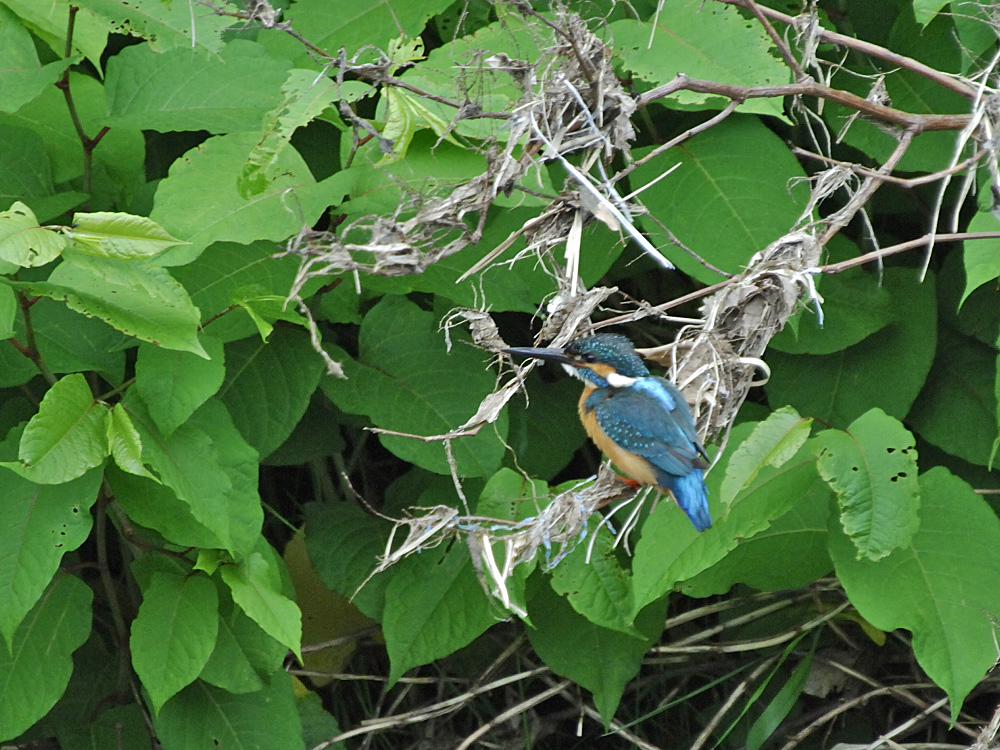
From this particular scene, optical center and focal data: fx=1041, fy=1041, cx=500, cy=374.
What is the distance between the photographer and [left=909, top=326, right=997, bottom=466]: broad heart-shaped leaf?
291 cm

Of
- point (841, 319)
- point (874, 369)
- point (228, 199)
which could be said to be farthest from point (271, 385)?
point (874, 369)

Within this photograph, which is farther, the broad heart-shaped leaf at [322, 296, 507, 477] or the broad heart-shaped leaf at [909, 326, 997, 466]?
the broad heart-shaped leaf at [909, 326, 997, 466]

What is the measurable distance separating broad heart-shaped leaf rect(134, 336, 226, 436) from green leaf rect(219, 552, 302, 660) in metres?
0.42

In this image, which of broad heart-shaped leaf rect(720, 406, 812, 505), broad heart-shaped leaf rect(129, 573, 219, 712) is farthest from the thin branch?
broad heart-shaped leaf rect(129, 573, 219, 712)

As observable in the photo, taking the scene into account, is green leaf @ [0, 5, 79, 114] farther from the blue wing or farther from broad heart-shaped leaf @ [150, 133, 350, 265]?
the blue wing

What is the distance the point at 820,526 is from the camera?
265 cm

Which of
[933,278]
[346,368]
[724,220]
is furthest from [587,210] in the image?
[933,278]

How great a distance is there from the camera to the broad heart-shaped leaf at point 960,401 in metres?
2.91

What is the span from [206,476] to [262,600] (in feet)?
1.20

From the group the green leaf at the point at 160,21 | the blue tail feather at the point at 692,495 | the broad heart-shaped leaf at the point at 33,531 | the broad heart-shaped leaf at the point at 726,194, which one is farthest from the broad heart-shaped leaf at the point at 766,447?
the green leaf at the point at 160,21

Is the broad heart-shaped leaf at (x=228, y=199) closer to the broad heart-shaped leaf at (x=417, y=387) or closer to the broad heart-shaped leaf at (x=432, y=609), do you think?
the broad heart-shaped leaf at (x=417, y=387)

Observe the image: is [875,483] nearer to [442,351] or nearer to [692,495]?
[692,495]

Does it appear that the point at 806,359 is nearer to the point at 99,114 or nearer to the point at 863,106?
the point at 863,106

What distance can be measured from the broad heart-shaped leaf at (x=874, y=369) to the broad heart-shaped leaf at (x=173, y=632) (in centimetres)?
162
